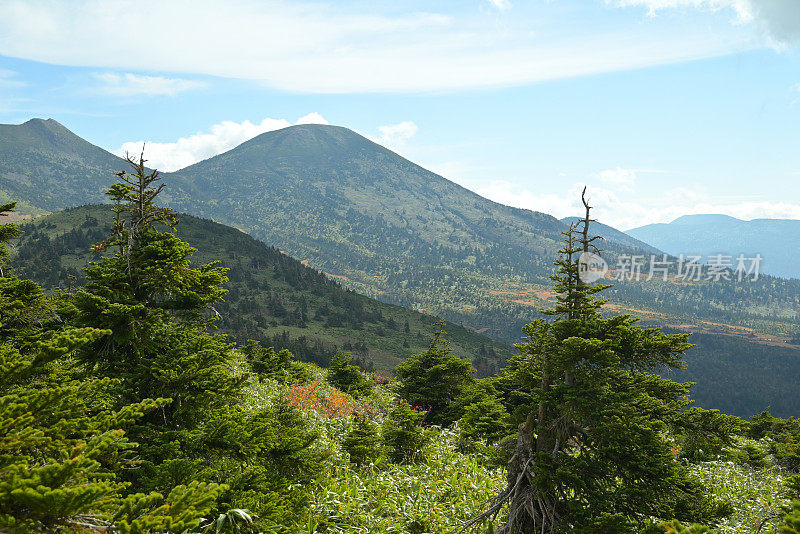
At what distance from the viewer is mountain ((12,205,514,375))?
103375mm

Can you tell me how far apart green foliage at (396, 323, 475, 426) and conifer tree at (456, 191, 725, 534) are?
44.0 feet

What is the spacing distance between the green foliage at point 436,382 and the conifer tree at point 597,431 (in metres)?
13.4

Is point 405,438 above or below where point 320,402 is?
above

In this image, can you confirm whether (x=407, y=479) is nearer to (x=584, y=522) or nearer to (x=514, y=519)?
(x=514, y=519)

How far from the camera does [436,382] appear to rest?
72.0ft

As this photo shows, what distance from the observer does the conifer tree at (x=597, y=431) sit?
6.75m

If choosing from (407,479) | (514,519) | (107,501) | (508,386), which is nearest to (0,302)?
(107,501)

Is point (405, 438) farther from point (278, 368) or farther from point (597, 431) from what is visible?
point (278, 368)

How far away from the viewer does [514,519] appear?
24.6ft

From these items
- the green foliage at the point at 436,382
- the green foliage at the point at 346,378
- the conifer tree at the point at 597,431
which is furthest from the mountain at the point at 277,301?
the conifer tree at the point at 597,431

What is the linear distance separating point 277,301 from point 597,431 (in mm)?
125714

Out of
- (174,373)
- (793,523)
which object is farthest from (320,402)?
(793,523)

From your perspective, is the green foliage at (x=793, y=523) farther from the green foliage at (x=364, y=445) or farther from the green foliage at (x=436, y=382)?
the green foliage at (x=436, y=382)

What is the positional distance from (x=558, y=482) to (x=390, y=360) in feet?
335
